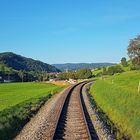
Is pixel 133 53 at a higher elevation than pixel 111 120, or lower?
higher

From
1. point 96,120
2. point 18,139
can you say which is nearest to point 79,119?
point 96,120

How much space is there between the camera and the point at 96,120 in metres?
26.4

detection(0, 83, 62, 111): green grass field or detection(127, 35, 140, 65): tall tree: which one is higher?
detection(127, 35, 140, 65): tall tree

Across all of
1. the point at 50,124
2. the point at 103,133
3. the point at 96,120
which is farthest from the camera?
the point at 96,120

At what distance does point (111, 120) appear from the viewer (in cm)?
2752

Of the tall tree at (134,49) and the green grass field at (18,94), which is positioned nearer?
the green grass field at (18,94)

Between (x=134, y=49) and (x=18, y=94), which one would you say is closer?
(x=18, y=94)

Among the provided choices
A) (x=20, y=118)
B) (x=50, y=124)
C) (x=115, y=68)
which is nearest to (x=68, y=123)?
(x=50, y=124)

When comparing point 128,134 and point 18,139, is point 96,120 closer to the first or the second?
point 128,134

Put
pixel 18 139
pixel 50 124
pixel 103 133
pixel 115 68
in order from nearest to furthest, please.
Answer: pixel 18 139, pixel 103 133, pixel 50 124, pixel 115 68

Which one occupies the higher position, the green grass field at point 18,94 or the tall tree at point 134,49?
the tall tree at point 134,49

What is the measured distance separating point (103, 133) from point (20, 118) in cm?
802

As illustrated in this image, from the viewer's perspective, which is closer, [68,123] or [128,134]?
[128,134]

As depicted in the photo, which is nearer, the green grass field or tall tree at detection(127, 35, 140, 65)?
the green grass field
